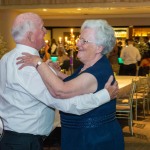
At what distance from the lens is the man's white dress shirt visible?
1.79m

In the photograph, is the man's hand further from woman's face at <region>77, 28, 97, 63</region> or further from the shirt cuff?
woman's face at <region>77, 28, 97, 63</region>

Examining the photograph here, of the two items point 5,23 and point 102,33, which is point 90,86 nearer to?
point 102,33

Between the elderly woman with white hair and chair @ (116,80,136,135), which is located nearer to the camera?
the elderly woman with white hair

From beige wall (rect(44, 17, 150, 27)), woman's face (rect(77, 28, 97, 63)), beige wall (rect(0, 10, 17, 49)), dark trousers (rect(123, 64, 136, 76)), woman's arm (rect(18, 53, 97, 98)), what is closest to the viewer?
woman's arm (rect(18, 53, 97, 98))

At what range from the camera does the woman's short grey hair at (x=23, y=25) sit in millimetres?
1839

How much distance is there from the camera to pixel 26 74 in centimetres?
180

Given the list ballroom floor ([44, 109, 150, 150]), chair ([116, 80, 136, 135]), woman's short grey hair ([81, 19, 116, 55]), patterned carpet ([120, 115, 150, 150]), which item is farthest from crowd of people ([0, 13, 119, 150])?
chair ([116, 80, 136, 135])

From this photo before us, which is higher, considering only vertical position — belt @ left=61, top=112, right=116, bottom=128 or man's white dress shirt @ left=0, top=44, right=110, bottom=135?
man's white dress shirt @ left=0, top=44, right=110, bottom=135

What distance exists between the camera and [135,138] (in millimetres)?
5559

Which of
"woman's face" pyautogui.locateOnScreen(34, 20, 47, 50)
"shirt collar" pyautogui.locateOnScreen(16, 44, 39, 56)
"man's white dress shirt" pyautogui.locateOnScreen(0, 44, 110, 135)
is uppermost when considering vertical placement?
"woman's face" pyautogui.locateOnScreen(34, 20, 47, 50)

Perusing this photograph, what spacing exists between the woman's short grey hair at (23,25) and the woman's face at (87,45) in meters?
0.27

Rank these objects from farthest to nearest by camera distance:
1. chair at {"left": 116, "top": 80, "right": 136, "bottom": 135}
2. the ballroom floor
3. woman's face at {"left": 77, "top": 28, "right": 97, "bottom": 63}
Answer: chair at {"left": 116, "top": 80, "right": 136, "bottom": 135}, the ballroom floor, woman's face at {"left": 77, "top": 28, "right": 97, "bottom": 63}

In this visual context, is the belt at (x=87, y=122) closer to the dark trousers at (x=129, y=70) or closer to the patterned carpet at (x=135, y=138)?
the patterned carpet at (x=135, y=138)

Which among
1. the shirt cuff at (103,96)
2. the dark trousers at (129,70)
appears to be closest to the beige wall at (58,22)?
the dark trousers at (129,70)
